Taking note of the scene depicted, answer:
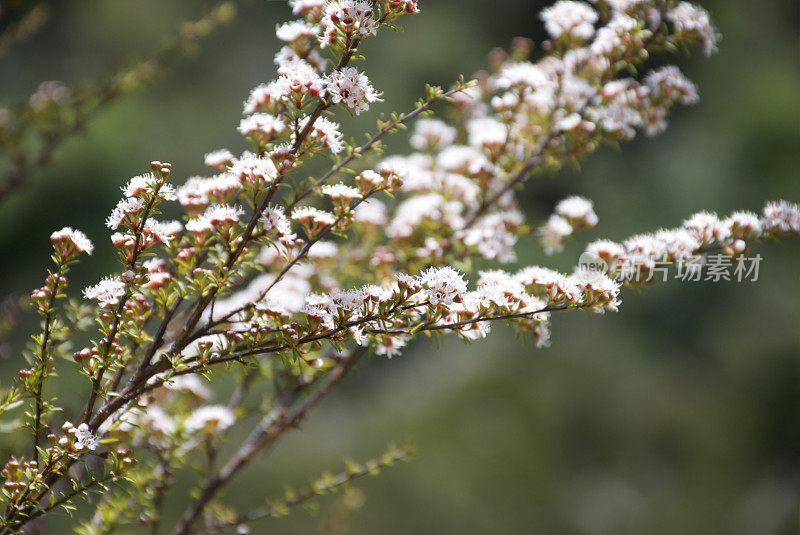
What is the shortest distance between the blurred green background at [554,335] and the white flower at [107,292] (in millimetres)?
1783

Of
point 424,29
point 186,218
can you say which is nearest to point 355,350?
point 186,218

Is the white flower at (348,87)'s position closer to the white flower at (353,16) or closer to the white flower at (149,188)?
the white flower at (353,16)

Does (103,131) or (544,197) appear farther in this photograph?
(544,197)

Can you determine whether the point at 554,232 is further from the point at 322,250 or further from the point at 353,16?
the point at 353,16

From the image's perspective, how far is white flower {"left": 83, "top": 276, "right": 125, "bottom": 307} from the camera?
0.57m

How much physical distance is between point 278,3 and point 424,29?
84 cm

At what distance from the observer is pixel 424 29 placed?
3.71 metres

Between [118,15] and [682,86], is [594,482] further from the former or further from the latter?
[118,15]

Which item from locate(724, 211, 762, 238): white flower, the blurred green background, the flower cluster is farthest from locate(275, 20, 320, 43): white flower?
the blurred green background

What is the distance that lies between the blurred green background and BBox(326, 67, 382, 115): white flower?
6.11 ft

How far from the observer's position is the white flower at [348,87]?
0.57m

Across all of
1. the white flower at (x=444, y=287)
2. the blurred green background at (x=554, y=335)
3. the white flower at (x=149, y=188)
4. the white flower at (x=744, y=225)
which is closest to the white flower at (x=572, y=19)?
the white flower at (x=744, y=225)

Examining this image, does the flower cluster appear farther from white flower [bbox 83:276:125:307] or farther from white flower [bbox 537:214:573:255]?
white flower [bbox 83:276:125:307]

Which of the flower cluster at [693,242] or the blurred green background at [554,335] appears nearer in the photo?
the flower cluster at [693,242]
